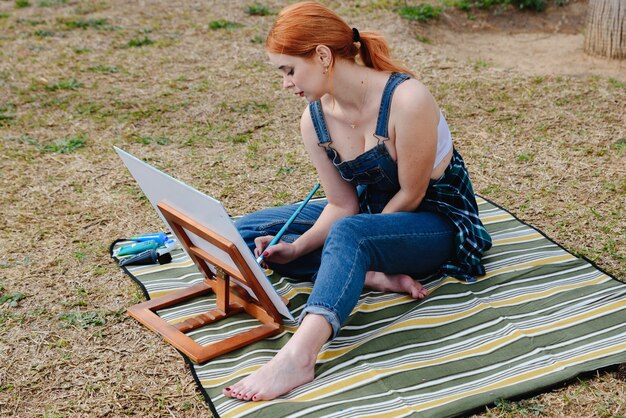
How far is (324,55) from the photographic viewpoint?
2.77 meters

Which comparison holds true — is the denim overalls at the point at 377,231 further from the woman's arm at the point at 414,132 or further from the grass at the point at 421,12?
the grass at the point at 421,12

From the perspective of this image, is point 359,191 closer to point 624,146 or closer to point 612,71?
point 624,146

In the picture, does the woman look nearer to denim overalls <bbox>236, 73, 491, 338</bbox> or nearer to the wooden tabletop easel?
denim overalls <bbox>236, 73, 491, 338</bbox>

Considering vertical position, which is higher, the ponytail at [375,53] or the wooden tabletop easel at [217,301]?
the ponytail at [375,53]

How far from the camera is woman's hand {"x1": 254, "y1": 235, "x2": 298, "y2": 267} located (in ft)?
10.2

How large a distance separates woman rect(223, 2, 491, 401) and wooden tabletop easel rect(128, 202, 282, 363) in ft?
0.79

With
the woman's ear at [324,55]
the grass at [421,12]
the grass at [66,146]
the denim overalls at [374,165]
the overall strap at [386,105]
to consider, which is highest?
the woman's ear at [324,55]

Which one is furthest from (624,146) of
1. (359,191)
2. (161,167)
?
(161,167)

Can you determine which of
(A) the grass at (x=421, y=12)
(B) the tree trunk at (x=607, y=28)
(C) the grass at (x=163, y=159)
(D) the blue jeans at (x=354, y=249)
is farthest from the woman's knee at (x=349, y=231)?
(A) the grass at (x=421, y=12)

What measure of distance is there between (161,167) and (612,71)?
3568 mm

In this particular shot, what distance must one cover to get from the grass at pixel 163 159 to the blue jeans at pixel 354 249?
58 centimetres

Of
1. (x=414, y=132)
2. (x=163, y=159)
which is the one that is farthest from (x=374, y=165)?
(x=163, y=159)

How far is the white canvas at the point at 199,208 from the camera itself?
251 cm

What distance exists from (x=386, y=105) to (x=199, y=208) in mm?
827
